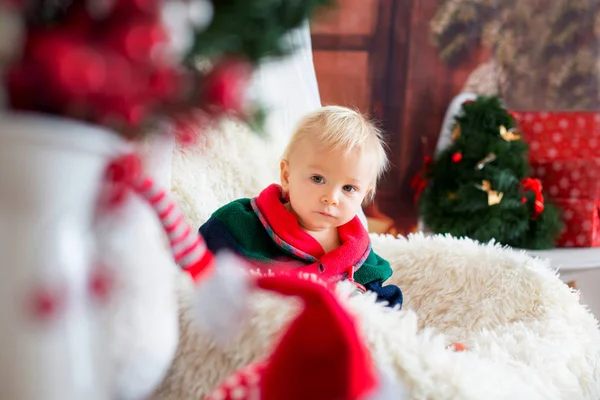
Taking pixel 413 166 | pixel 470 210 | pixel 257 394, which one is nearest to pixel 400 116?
pixel 413 166

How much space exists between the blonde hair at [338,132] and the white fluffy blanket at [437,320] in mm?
186

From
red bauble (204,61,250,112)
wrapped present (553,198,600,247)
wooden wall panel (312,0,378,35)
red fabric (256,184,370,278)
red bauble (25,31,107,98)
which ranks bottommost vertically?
wrapped present (553,198,600,247)

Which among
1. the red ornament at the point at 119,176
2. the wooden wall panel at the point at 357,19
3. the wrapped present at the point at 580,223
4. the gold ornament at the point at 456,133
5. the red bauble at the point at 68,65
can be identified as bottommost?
the wrapped present at the point at 580,223

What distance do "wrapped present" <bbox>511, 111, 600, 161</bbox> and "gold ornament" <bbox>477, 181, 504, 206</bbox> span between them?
32cm

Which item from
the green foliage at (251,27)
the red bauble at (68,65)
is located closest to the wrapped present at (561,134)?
the green foliage at (251,27)

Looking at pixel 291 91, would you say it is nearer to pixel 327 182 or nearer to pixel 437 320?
pixel 327 182

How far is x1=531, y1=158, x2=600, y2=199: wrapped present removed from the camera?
2.10 meters

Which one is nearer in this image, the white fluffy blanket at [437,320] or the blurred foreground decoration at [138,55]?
the blurred foreground decoration at [138,55]

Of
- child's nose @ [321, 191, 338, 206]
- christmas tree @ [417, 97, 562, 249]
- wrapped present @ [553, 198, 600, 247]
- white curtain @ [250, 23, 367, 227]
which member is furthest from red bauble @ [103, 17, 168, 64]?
wrapped present @ [553, 198, 600, 247]

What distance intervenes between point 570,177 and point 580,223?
164 mm

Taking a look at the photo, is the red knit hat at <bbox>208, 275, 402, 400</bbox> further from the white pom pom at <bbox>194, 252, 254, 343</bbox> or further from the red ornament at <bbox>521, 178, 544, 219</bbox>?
the red ornament at <bbox>521, 178, 544, 219</bbox>

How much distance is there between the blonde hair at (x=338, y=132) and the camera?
1.11m

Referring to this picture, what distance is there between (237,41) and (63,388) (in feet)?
0.80

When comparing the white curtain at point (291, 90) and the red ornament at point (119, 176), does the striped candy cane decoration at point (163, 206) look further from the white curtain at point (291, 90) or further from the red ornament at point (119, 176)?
the white curtain at point (291, 90)
